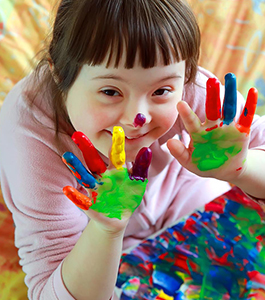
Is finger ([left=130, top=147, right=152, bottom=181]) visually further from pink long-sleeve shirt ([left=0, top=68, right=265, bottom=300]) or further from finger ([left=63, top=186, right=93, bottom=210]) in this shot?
pink long-sleeve shirt ([left=0, top=68, right=265, bottom=300])

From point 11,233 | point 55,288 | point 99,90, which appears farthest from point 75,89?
point 11,233

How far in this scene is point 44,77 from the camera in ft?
2.89

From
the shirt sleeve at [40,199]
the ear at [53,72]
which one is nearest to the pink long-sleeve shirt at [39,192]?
the shirt sleeve at [40,199]

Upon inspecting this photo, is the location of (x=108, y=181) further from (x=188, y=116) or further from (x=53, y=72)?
(x=53, y=72)

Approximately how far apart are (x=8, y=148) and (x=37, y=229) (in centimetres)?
20

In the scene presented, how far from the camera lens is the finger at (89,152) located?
599 millimetres

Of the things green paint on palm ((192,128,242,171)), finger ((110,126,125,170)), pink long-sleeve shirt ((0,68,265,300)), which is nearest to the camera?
finger ((110,126,125,170))

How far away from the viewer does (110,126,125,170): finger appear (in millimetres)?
583

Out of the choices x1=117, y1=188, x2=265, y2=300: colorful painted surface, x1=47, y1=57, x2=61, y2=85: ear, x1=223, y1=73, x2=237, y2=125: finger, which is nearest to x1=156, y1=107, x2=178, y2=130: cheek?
x1=223, y1=73, x2=237, y2=125: finger

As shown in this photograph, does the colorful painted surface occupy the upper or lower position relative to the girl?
lower

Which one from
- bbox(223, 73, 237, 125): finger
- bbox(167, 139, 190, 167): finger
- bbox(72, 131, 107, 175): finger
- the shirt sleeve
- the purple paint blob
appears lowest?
the shirt sleeve

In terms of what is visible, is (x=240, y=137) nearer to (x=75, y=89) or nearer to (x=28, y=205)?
(x=75, y=89)

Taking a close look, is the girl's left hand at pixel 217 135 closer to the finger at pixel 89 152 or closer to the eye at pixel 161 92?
the eye at pixel 161 92

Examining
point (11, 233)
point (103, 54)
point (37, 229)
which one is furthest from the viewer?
point (11, 233)
